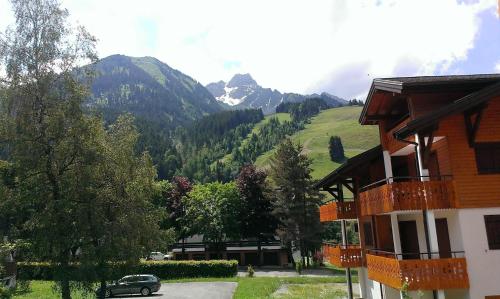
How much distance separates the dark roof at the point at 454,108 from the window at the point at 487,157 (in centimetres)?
202

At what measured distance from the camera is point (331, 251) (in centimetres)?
2781

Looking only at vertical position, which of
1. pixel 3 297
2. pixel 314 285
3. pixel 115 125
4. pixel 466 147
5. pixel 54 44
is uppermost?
pixel 54 44

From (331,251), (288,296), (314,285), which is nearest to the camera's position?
(331,251)

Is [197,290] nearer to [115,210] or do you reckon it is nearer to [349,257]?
[349,257]

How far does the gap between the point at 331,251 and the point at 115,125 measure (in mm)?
16053

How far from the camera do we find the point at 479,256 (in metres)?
15.0

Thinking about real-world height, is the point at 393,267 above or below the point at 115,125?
below

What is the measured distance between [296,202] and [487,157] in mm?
41339

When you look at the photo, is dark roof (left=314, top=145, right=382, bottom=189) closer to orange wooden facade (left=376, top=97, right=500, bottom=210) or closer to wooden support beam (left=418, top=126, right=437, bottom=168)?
orange wooden facade (left=376, top=97, right=500, bottom=210)

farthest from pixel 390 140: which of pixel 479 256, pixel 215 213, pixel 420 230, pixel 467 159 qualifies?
pixel 215 213

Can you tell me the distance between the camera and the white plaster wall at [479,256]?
48.8 feet

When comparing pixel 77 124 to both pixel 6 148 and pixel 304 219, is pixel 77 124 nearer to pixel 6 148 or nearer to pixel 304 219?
pixel 6 148

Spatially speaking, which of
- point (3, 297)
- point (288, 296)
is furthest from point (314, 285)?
point (3, 297)

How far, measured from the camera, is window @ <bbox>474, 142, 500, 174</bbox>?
1579 centimetres
